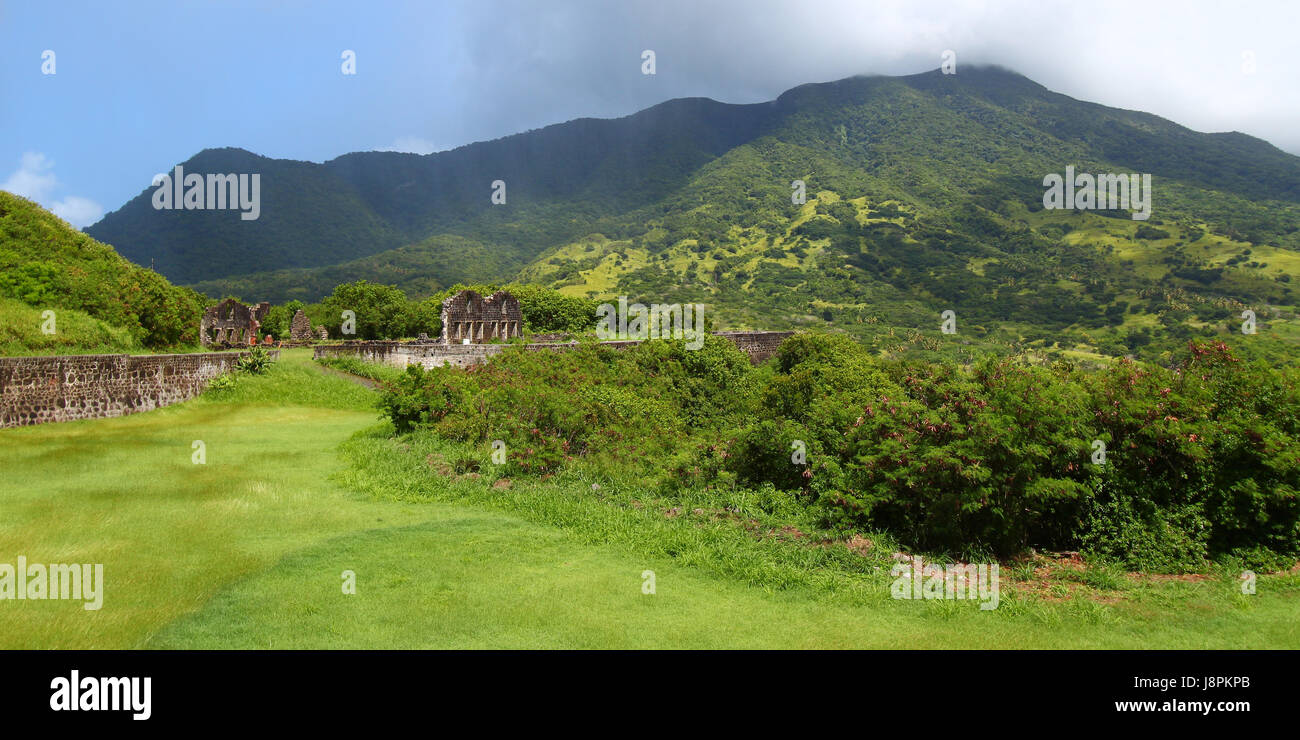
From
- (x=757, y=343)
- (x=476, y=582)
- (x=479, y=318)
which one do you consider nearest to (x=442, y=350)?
(x=479, y=318)

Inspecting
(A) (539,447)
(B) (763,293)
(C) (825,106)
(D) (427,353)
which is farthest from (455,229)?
(A) (539,447)

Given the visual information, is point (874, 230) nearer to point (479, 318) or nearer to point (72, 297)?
point (479, 318)

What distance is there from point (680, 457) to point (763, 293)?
89086mm

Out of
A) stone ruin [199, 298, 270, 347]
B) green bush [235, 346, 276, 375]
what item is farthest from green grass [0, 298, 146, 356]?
stone ruin [199, 298, 270, 347]

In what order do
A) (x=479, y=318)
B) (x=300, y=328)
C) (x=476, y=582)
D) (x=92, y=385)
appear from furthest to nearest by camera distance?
(x=300, y=328) < (x=479, y=318) < (x=92, y=385) < (x=476, y=582)

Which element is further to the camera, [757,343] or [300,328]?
[300,328]

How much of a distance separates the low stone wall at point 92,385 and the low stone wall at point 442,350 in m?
7.25

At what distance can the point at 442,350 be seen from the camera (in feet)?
94.4

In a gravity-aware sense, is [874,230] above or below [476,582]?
above

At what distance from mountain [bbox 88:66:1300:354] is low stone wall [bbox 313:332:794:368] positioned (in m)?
42.7

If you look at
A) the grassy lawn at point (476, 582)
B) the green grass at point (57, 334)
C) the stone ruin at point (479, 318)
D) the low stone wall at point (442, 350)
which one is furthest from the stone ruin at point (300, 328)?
the grassy lawn at point (476, 582)

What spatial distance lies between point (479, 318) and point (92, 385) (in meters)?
20.6

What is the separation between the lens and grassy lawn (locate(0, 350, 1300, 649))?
7562mm

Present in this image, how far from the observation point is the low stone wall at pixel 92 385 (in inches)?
765
